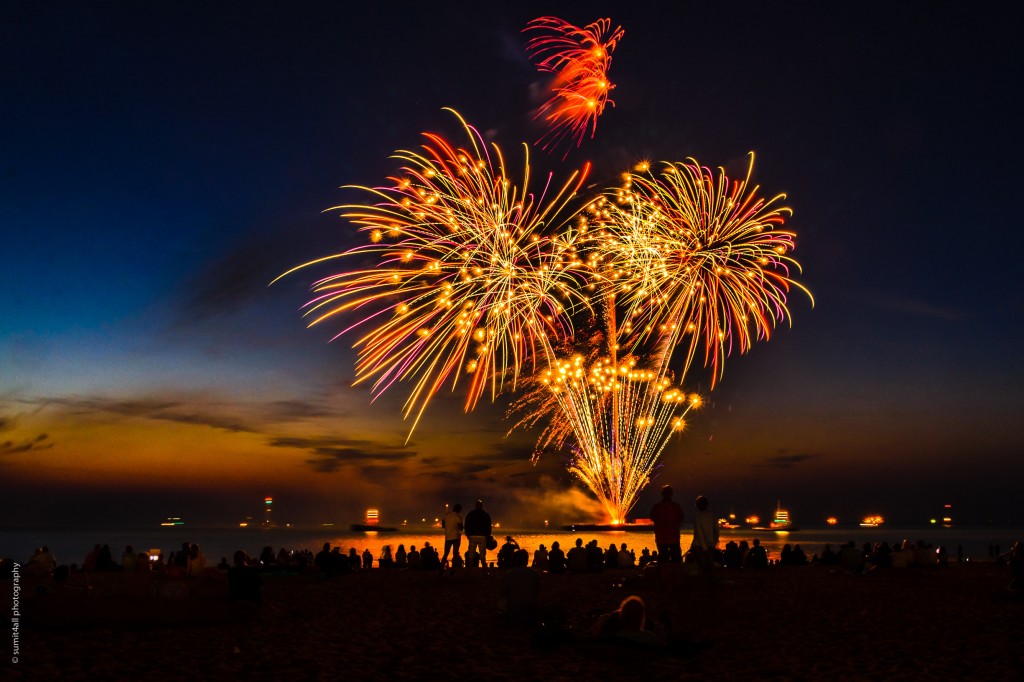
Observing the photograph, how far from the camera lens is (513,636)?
429 inches

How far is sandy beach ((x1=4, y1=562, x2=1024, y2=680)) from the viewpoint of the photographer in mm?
8484

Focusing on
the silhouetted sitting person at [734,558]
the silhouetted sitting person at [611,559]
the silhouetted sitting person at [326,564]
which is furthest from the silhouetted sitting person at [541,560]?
the silhouetted sitting person at [326,564]

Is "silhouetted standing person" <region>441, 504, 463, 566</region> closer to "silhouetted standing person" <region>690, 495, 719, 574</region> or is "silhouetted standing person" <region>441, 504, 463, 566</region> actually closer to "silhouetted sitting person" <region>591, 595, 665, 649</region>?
"silhouetted standing person" <region>690, 495, 719, 574</region>

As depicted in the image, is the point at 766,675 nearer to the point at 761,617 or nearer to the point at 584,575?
the point at 761,617

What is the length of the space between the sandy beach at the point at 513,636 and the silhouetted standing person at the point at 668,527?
53 cm

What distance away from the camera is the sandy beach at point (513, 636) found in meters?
8.48

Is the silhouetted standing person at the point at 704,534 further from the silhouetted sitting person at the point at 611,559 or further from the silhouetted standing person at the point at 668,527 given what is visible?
the silhouetted sitting person at the point at 611,559

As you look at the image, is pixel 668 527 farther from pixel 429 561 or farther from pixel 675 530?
pixel 429 561

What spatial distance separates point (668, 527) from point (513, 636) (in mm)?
5819

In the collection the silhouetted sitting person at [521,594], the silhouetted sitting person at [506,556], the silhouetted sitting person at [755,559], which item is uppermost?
the silhouetted sitting person at [521,594]

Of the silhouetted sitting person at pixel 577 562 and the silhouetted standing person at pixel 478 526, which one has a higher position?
the silhouetted standing person at pixel 478 526

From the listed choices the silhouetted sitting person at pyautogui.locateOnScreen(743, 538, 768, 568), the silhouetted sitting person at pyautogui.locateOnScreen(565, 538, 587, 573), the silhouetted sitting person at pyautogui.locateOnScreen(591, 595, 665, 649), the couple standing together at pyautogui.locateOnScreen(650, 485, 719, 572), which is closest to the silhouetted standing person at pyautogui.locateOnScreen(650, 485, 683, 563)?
the couple standing together at pyautogui.locateOnScreen(650, 485, 719, 572)

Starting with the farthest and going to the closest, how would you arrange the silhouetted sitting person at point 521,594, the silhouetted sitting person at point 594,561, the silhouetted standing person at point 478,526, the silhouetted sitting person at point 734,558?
the silhouetted sitting person at point 734,558, the silhouetted sitting person at point 594,561, the silhouetted standing person at point 478,526, the silhouetted sitting person at point 521,594

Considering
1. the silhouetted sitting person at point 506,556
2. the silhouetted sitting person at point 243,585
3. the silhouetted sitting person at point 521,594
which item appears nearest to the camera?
the silhouetted sitting person at point 521,594
